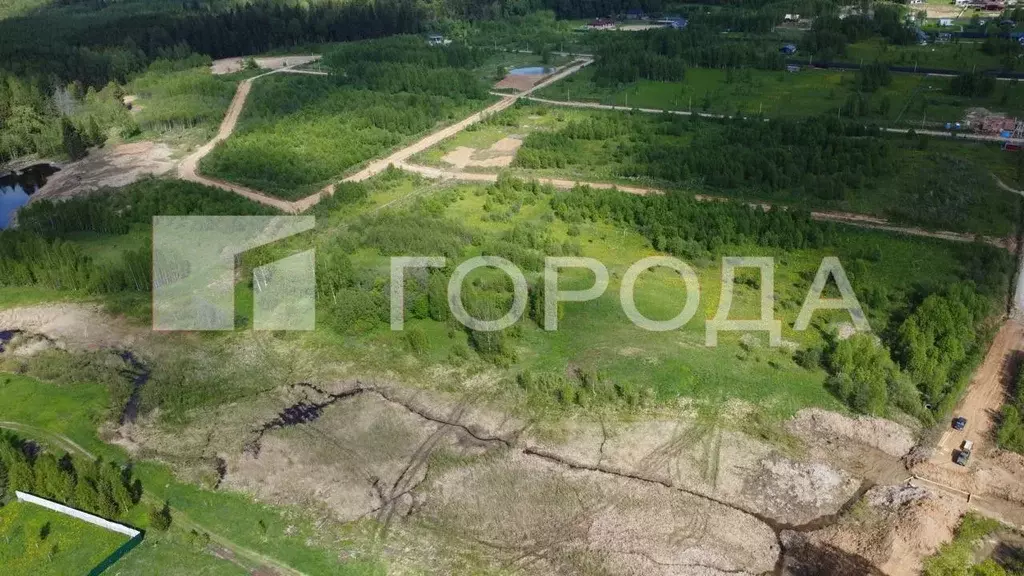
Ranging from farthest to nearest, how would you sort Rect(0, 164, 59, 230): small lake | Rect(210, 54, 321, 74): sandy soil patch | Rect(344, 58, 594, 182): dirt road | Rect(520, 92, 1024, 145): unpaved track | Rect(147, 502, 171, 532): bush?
Rect(210, 54, 321, 74): sandy soil patch < Rect(344, 58, 594, 182): dirt road < Rect(520, 92, 1024, 145): unpaved track < Rect(0, 164, 59, 230): small lake < Rect(147, 502, 171, 532): bush

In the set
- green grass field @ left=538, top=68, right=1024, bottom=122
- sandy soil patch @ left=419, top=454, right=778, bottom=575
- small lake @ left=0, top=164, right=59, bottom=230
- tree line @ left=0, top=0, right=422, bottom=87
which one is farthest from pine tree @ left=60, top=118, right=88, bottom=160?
sandy soil patch @ left=419, top=454, right=778, bottom=575

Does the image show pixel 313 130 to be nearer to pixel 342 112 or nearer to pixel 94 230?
pixel 342 112

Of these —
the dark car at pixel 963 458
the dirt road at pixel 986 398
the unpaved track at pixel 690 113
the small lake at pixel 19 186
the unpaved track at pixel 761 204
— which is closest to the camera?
the dark car at pixel 963 458

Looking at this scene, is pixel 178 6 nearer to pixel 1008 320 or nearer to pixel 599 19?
pixel 599 19

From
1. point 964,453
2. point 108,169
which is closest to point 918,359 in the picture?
point 964,453

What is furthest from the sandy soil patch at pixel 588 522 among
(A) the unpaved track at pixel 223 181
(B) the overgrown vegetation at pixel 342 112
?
(B) the overgrown vegetation at pixel 342 112

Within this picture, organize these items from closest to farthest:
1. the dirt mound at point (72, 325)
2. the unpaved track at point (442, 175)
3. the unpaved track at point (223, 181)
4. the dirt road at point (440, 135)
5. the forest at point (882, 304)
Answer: the forest at point (882, 304) < the dirt mound at point (72, 325) < the unpaved track at point (442, 175) < the unpaved track at point (223, 181) < the dirt road at point (440, 135)

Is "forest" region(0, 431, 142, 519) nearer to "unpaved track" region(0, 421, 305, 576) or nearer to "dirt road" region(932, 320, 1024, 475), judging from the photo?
"unpaved track" region(0, 421, 305, 576)

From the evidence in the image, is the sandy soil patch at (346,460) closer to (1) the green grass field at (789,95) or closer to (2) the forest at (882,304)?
(2) the forest at (882,304)
